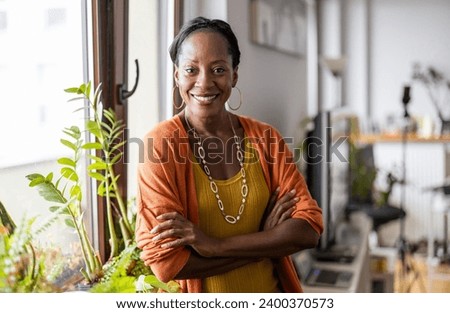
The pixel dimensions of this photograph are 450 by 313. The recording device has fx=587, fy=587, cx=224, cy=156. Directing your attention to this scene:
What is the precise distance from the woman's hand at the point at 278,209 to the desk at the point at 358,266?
0.63 metres

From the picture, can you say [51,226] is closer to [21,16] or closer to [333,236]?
[21,16]

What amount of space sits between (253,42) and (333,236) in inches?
47.2

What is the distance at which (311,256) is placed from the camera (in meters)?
2.02

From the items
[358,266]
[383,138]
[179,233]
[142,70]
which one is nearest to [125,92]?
[142,70]

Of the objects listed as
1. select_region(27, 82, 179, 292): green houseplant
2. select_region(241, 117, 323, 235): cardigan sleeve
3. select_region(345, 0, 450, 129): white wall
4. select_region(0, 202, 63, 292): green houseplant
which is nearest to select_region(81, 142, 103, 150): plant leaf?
select_region(27, 82, 179, 292): green houseplant

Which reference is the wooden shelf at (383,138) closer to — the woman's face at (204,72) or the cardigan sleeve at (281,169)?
the cardigan sleeve at (281,169)

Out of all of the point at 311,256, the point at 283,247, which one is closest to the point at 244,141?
the point at 283,247

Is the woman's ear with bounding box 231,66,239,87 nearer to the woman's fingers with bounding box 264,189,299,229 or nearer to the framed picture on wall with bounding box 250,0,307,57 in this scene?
the framed picture on wall with bounding box 250,0,307,57

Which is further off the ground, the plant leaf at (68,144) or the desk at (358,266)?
the plant leaf at (68,144)

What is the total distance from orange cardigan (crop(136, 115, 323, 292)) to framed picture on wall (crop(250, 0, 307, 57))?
20 cm

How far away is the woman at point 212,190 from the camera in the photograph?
38.9 inches

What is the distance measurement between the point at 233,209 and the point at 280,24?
0.46 meters

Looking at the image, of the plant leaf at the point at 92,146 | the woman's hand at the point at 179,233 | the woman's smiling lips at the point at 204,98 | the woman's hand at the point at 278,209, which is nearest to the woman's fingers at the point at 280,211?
the woman's hand at the point at 278,209

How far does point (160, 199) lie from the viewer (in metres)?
0.97
